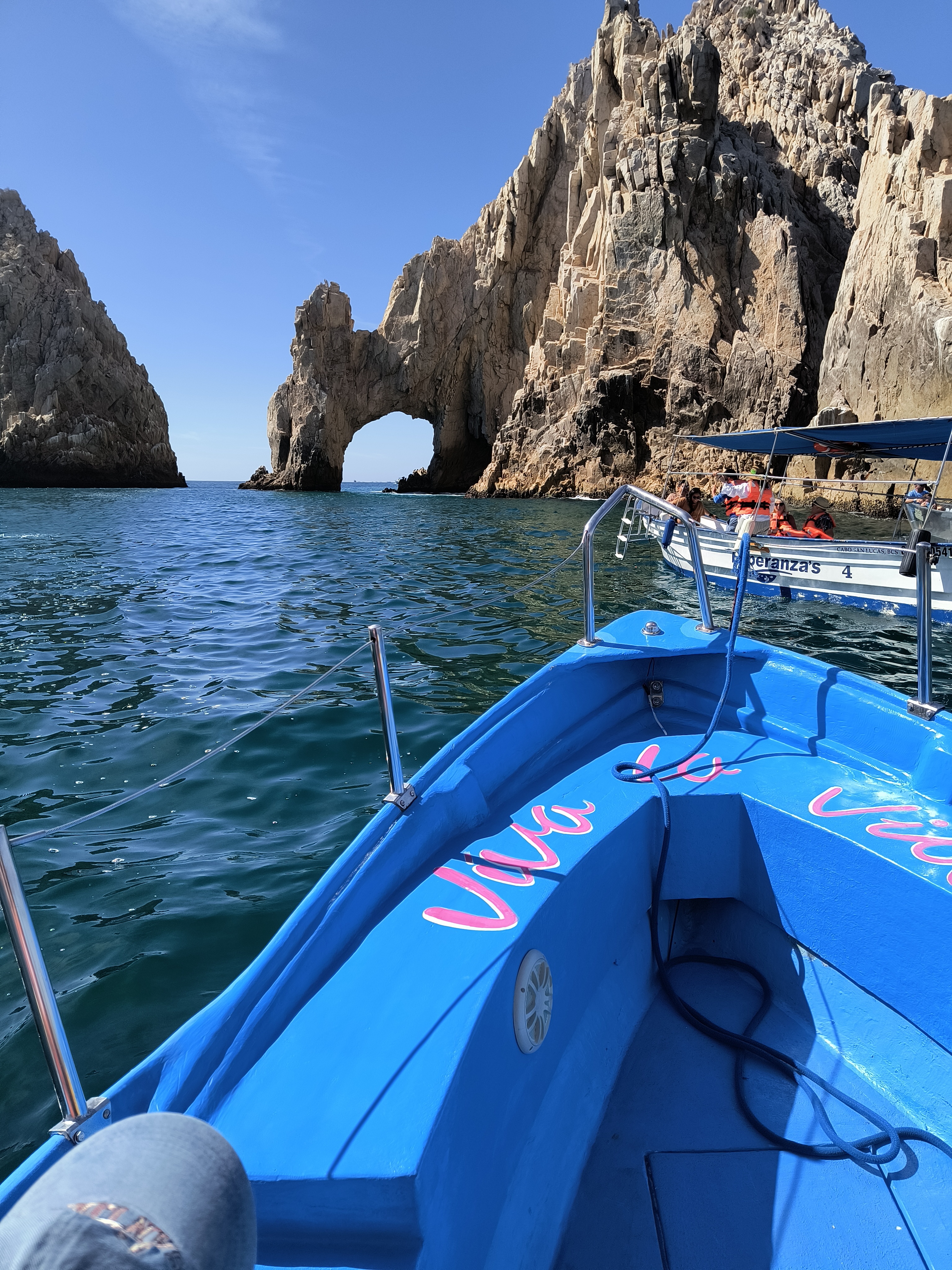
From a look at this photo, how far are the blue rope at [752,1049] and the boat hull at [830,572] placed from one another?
661 centimetres

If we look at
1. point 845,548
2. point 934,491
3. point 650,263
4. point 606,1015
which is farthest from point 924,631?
point 650,263

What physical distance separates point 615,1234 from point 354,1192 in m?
1.04

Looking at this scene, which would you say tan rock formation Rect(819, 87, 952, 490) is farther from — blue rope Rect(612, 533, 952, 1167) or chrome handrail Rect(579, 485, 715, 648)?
blue rope Rect(612, 533, 952, 1167)

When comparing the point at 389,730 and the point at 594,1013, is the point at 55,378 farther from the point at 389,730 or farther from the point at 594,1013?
the point at 594,1013

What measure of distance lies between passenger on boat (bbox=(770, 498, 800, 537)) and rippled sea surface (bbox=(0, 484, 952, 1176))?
2.08 meters

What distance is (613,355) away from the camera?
3881cm

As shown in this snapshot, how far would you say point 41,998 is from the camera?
122 cm

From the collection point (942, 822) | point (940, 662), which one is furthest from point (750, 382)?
point (942, 822)

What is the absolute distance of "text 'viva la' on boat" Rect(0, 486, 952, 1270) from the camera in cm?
142

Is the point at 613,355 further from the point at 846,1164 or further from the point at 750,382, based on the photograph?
the point at 846,1164

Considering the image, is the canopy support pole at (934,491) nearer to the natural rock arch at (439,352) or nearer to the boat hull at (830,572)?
the boat hull at (830,572)

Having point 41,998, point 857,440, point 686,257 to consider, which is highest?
point 686,257

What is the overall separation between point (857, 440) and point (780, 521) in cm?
202

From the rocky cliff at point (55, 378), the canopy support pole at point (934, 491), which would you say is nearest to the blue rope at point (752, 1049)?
the canopy support pole at point (934, 491)
